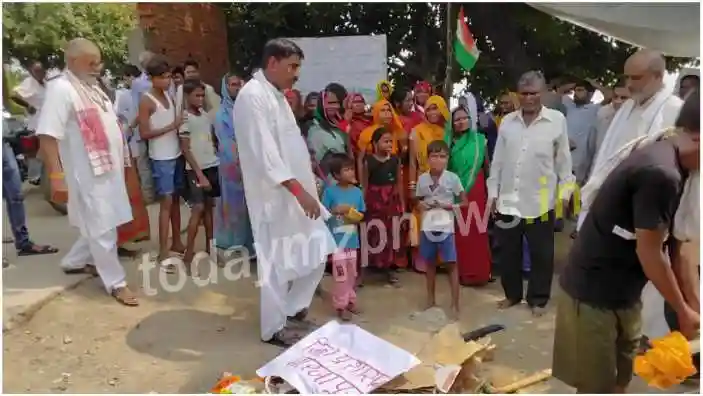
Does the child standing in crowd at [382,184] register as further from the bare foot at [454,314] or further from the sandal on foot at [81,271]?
the sandal on foot at [81,271]

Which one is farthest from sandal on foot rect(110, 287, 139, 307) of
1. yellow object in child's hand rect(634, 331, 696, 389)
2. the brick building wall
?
the brick building wall

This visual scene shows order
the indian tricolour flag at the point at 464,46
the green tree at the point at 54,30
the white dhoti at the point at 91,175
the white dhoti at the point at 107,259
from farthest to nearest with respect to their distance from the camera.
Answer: the green tree at the point at 54,30 → the indian tricolour flag at the point at 464,46 → the white dhoti at the point at 107,259 → the white dhoti at the point at 91,175

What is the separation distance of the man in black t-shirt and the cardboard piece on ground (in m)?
0.79

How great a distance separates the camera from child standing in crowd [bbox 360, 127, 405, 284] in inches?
196

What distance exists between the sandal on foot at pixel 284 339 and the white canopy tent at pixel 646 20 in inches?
97.4

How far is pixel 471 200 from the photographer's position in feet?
16.9

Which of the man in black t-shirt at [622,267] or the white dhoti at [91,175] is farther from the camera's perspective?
the white dhoti at [91,175]

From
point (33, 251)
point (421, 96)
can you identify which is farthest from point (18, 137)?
point (421, 96)

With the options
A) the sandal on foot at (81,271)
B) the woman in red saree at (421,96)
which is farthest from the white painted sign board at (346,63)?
the sandal on foot at (81,271)

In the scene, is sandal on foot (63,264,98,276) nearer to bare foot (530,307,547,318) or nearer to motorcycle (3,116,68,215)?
bare foot (530,307,547,318)

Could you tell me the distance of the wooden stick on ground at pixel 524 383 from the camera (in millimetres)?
3414

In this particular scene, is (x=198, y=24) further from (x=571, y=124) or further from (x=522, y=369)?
(x=522, y=369)

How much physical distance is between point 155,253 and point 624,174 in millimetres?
4075

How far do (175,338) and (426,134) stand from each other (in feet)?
7.76
